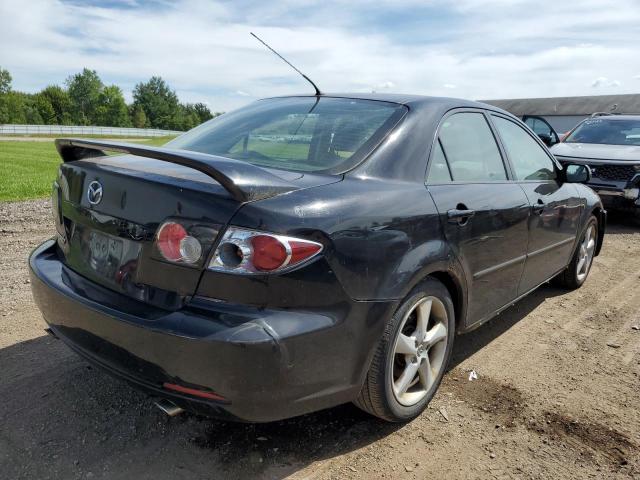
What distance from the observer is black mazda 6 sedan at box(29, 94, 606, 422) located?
1.94m

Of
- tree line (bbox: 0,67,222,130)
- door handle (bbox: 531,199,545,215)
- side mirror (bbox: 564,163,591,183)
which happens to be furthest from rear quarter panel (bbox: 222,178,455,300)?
tree line (bbox: 0,67,222,130)

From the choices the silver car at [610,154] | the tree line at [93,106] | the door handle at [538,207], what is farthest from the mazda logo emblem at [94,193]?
the tree line at [93,106]

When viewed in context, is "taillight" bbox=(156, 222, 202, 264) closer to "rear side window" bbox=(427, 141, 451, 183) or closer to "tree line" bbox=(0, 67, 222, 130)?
"rear side window" bbox=(427, 141, 451, 183)

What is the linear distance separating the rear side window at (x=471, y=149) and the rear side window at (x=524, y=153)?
211mm

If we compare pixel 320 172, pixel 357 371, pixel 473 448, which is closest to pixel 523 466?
pixel 473 448

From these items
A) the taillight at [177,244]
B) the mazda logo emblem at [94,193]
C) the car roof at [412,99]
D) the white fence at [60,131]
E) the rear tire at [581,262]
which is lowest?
the white fence at [60,131]

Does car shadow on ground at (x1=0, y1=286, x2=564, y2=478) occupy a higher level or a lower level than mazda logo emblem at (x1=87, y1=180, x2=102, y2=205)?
lower

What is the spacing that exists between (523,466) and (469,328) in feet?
2.86

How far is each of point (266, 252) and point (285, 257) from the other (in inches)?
2.9

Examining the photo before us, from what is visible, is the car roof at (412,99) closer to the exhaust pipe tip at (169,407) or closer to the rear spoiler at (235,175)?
the rear spoiler at (235,175)

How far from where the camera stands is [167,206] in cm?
205

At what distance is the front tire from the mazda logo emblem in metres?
1.39

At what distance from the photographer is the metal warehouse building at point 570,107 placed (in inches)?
2055

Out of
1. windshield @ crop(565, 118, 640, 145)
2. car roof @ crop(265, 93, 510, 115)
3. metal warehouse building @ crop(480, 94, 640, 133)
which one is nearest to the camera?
car roof @ crop(265, 93, 510, 115)
